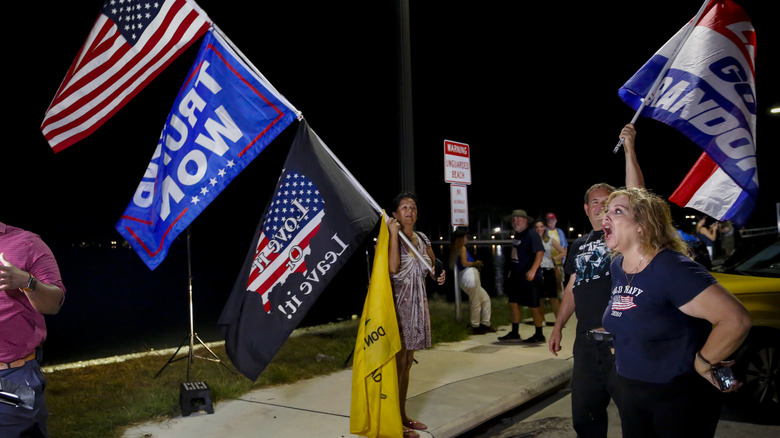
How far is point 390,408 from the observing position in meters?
4.62

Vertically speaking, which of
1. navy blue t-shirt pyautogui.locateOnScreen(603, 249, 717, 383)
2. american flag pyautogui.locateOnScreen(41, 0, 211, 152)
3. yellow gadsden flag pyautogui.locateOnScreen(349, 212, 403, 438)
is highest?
american flag pyautogui.locateOnScreen(41, 0, 211, 152)

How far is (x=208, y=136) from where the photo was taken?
4.53 metres

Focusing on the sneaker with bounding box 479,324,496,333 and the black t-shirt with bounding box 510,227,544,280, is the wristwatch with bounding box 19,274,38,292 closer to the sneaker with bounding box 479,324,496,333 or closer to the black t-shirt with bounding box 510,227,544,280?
the black t-shirt with bounding box 510,227,544,280

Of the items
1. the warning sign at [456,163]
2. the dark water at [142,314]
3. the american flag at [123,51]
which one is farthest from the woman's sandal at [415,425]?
the warning sign at [456,163]

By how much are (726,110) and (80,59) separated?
189 inches

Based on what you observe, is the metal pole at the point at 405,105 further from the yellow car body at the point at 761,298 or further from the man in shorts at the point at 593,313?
the man in shorts at the point at 593,313

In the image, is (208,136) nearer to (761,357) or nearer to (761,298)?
(761,298)

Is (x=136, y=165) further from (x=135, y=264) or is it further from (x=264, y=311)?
(x=264, y=311)

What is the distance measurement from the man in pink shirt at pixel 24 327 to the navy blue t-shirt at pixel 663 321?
110 inches

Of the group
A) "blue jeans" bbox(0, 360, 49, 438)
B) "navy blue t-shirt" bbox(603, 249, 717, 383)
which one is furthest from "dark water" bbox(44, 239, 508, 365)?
"navy blue t-shirt" bbox(603, 249, 717, 383)

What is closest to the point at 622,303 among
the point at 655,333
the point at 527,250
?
the point at 655,333

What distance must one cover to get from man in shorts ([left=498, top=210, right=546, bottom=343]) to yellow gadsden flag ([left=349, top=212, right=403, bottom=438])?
4951 mm

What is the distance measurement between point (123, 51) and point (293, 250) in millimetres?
2038

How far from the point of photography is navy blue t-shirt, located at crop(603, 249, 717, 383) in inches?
105
